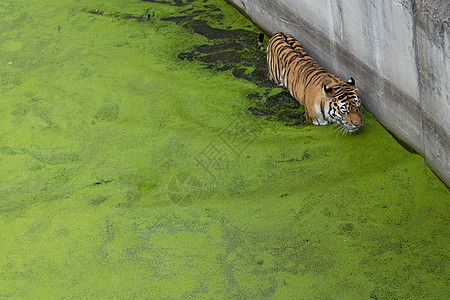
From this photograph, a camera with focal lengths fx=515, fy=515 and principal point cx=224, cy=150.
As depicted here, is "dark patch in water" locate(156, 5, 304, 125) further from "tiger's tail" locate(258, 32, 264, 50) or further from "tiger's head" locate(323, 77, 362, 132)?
"tiger's head" locate(323, 77, 362, 132)

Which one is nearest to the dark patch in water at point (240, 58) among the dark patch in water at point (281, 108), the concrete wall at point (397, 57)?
the dark patch in water at point (281, 108)

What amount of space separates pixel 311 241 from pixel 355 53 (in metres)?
1.63

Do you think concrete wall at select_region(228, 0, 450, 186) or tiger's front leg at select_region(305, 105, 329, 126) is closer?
concrete wall at select_region(228, 0, 450, 186)

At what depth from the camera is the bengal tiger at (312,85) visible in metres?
3.94

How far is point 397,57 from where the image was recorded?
350 cm

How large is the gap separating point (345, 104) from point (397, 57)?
57 centimetres

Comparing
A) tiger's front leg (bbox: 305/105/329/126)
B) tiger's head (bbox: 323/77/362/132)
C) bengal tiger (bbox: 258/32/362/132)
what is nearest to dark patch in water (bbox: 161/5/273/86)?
bengal tiger (bbox: 258/32/362/132)

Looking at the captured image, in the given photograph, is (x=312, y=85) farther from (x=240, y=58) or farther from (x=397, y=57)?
(x=240, y=58)

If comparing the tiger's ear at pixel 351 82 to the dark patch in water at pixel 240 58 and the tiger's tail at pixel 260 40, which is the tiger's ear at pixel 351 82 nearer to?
the dark patch in water at pixel 240 58

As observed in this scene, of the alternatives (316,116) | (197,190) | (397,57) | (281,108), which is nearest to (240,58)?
(281,108)

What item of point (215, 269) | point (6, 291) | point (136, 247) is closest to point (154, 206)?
point (136, 247)

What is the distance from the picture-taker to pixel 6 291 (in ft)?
10.8

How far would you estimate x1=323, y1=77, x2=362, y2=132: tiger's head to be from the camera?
3.91 meters

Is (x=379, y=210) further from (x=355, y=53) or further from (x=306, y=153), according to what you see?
(x=355, y=53)
